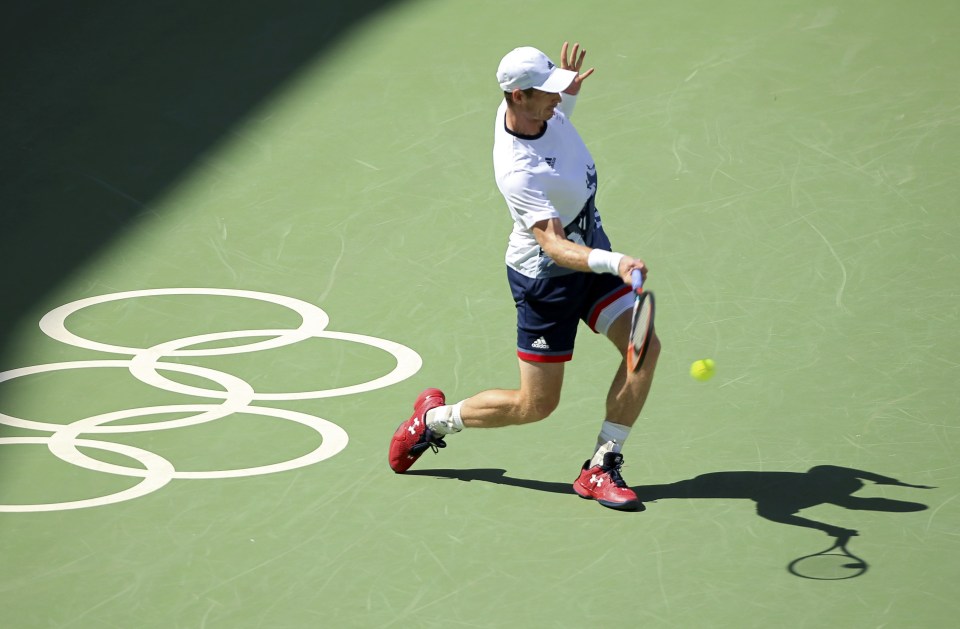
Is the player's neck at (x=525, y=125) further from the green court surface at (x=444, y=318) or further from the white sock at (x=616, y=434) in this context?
the green court surface at (x=444, y=318)

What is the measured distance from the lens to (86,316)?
772 centimetres

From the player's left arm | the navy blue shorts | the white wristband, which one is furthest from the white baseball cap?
the navy blue shorts

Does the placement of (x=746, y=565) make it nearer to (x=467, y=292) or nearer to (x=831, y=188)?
(x=467, y=292)

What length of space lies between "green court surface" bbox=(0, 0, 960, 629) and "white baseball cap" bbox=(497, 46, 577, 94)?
6.00 feet

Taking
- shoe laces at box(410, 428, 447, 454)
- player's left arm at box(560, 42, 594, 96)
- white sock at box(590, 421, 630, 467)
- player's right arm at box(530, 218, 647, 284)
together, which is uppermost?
player's left arm at box(560, 42, 594, 96)

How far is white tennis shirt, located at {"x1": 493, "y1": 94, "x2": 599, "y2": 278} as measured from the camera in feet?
18.0

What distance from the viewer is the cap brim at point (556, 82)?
5359 millimetres

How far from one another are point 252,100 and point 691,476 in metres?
5.12

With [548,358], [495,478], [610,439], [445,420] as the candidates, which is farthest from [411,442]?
[610,439]

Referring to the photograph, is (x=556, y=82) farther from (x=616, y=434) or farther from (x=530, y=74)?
(x=616, y=434)

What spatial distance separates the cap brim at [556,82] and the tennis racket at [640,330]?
90 cm

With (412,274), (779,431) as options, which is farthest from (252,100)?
(779,431)

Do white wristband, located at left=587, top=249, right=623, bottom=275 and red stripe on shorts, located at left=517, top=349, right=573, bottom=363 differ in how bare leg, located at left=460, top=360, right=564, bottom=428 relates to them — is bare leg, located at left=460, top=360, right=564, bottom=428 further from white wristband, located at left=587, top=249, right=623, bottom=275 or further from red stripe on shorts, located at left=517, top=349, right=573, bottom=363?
white wristband, located at left=587, top=249, right=623, bottom=275

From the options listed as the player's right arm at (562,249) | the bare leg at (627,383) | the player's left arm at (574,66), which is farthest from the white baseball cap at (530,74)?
the bare leg at (627,383)
